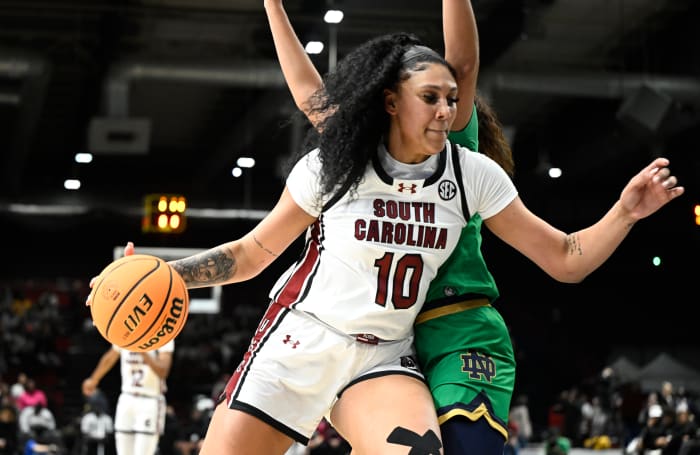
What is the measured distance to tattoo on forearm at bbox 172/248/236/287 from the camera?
3107 mm

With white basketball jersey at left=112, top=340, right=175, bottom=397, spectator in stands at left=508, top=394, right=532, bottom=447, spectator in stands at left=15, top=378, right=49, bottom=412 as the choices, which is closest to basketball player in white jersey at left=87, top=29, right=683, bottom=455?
white basketball jersey at left=112, top=340, right=175, bottom=397

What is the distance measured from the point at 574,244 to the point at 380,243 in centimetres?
62

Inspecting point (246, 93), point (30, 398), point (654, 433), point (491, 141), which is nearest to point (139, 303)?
point (491, 141)

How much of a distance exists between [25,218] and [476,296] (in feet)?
40.3

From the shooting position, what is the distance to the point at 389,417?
282 centimetres

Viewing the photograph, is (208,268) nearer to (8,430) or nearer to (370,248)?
(370,248)

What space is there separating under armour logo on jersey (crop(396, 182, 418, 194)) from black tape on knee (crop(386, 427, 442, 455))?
715mm

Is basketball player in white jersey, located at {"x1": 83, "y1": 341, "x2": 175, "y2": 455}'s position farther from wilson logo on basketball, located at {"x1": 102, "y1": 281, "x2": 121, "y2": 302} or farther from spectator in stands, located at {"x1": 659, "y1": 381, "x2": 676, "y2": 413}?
spectator in stands, located at {"x1": 659, "y1": 381, "x2": 676, "y2": 413}

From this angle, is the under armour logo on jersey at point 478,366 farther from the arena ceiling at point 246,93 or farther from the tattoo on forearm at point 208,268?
the arena ceiling at point 246,93

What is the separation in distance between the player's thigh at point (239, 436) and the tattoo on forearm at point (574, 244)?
3.46 ft

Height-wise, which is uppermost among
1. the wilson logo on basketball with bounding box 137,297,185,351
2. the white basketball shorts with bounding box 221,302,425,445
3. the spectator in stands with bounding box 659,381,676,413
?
the wilson logo on basketball with bounding box 137,297,185,351

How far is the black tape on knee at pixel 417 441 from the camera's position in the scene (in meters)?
2.73

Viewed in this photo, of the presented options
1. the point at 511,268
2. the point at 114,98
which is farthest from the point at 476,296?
the point at 114,98

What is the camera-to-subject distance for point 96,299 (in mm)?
2895
